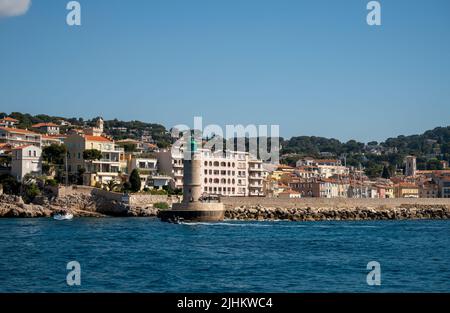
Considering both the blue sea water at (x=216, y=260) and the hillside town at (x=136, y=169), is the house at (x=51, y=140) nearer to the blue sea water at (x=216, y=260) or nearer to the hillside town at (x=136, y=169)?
the hillside town at (x=136, y=169)

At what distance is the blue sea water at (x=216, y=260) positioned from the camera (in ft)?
79.8

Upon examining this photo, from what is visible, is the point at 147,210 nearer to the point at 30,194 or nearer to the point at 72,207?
the point at 72,207

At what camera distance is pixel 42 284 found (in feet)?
78.7

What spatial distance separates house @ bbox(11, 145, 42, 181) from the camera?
71562 millimetres

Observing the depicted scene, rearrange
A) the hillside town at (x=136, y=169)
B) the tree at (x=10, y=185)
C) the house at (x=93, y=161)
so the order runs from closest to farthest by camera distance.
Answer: the tree at (x=10, y=185) < the hillside town at (x=136, y=169) < the house at (x=93, y=161)

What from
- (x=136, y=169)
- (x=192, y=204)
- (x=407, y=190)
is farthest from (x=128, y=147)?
(x=407, y=190)

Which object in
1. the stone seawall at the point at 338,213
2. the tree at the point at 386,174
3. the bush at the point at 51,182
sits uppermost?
the tree at the point at 386,174

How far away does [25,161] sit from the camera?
71938 millimetres

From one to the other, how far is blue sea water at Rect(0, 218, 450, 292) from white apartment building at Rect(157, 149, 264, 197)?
1290 inches

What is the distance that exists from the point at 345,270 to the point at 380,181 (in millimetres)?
93628

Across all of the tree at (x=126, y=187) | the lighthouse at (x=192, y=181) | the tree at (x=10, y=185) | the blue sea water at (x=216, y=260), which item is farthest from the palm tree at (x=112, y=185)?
the blue sea water at (x=216, y=260)

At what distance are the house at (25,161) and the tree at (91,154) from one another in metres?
4.24

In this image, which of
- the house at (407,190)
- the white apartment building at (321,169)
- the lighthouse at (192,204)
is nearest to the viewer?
the lighthouse at (192,204)
